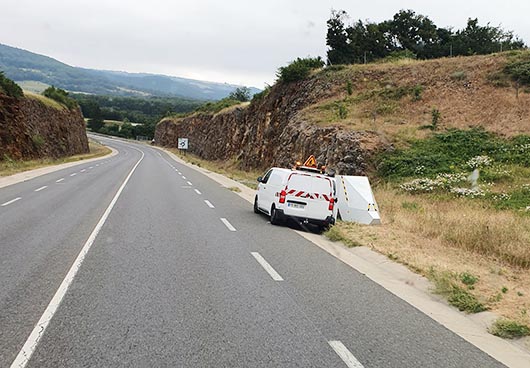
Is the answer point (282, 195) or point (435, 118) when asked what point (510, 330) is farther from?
point (435, 118)

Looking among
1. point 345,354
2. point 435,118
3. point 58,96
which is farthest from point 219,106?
point 345,354

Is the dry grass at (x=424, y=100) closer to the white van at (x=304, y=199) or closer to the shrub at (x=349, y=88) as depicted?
the shrub at (x=349, y=88)

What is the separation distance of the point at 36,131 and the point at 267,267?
2040 inches

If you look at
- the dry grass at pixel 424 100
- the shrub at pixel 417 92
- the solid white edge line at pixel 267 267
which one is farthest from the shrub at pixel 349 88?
the solid white edge line at pixel 267 267

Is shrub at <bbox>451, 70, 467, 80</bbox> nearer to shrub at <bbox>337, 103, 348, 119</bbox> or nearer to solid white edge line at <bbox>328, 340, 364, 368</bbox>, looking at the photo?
shrub at <bbox>337, 103, 348, 119</bbox>

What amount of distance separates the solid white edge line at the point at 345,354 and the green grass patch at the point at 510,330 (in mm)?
2111

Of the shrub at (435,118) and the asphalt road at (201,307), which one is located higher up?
the shrub at (435,118)

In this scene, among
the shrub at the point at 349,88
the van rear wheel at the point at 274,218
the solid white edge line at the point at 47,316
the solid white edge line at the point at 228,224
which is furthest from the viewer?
the shrub at the point at 349,88

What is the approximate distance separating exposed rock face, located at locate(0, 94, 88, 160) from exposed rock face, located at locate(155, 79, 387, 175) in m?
20.1

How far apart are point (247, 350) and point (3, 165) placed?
1466 inches

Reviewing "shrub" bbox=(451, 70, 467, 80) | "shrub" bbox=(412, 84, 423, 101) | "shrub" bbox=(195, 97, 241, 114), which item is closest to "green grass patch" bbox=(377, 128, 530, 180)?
"shrub" bbox=(412, 84, 423, 101)

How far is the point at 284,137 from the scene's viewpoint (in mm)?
36281

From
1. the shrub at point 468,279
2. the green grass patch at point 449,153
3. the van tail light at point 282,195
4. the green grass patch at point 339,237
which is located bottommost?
the green grass patch at point 339,237

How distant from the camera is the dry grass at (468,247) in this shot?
735 cm
